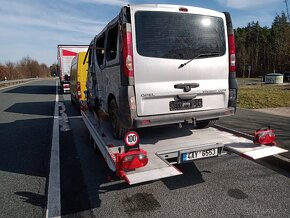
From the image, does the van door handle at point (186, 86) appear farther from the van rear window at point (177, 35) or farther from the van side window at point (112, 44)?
the van side window at point (112, 44)

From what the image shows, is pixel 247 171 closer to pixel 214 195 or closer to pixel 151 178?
pixel 214 195

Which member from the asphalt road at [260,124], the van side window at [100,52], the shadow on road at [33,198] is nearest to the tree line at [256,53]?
the asphalt road at [260,124]

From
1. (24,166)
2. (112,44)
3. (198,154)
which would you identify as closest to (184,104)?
(198,154)

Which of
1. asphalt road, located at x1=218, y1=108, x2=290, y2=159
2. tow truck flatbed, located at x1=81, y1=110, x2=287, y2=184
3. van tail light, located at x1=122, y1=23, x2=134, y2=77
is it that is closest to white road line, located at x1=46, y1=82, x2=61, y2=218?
tow truck flatbed, located at x1=81, y1=110, x2=287, y2=184

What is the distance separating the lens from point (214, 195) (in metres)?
3.49

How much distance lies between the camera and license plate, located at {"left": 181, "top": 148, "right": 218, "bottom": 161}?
3.60 meters

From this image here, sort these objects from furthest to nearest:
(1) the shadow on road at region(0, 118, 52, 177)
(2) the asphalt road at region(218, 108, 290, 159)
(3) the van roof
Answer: (2) the asphalt road at region(218, 108, 290, 159) < (1) the shadow on road at region(0, 118, 52, 177) < (3) the van roof

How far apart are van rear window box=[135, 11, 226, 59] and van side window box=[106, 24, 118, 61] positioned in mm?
676

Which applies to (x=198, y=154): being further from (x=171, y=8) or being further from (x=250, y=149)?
(x=171, y=8)

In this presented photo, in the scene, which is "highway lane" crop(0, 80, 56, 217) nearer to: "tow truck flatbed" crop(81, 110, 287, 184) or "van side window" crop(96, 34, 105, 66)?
"tow truck flatbed" crop(81, 110, 287, 184)

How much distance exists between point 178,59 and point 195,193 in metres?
2.00

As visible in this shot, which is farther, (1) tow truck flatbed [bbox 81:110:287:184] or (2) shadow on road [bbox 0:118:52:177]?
(2) shadow on road [bbox 0:118:52:177]

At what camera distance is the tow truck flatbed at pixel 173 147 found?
10.3ft

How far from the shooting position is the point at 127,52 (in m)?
3.63
